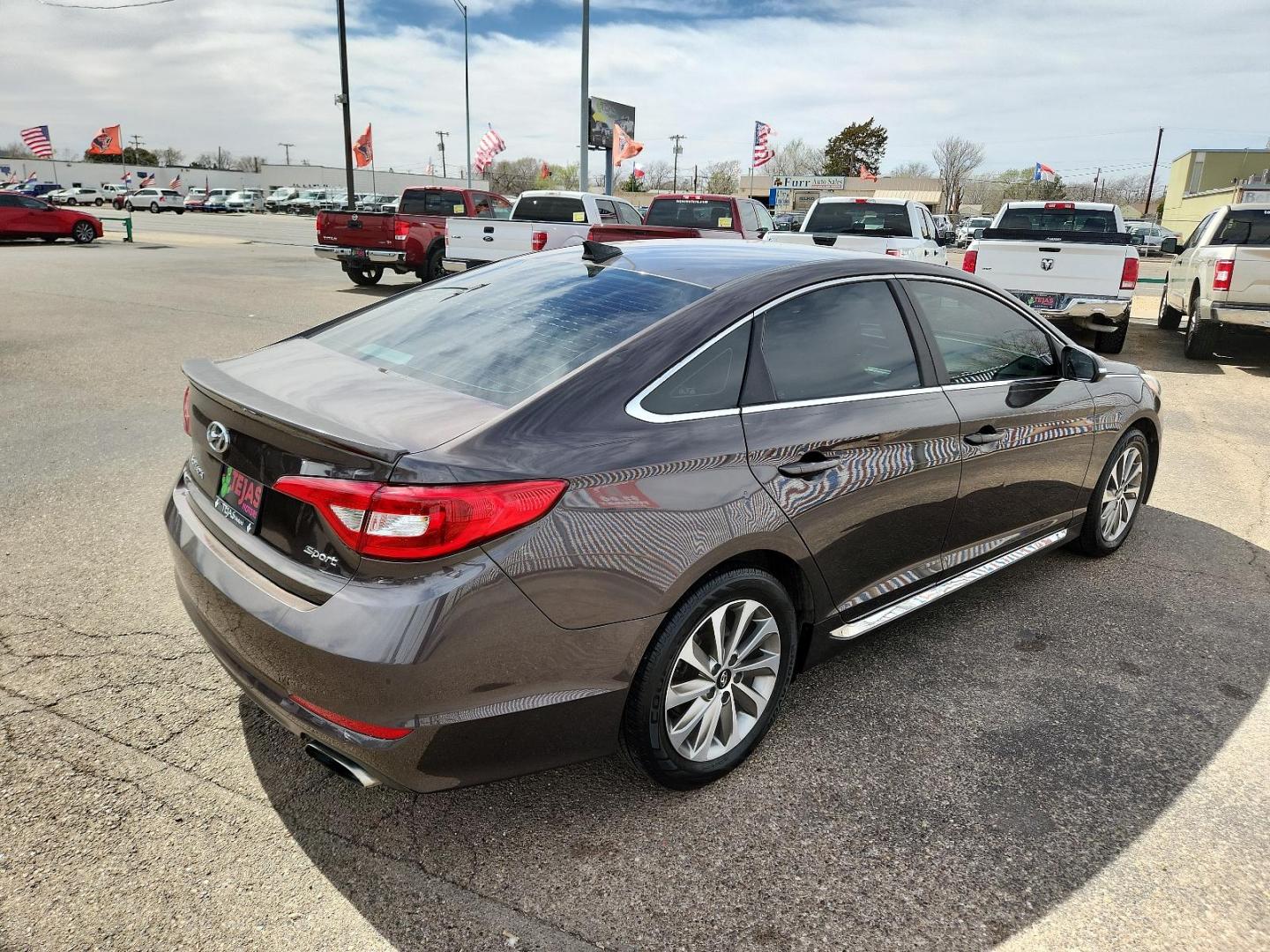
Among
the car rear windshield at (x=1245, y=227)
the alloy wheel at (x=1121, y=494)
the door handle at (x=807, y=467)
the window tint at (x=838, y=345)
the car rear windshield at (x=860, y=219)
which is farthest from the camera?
the car rear windshield at (x=860, y=219)

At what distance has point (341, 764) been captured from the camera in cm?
226

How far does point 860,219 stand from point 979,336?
9.68 m

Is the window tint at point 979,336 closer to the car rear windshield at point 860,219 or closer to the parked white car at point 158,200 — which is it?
the car rear windshield at point 860,219

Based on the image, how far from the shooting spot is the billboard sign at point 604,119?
113ft

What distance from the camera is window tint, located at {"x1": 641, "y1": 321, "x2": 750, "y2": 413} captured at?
256cm

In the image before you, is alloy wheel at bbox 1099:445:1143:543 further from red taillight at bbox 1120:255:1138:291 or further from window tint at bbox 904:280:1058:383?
red taillight at bbox 1120:255:1138:291

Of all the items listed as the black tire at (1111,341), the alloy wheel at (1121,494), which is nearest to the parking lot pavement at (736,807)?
the alloy wheel at (1121,494)

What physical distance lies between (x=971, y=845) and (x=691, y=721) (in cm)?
88

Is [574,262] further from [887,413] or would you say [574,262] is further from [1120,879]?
[1120,879]

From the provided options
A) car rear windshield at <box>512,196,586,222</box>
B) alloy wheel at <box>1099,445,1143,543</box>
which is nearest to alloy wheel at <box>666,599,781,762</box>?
alloy wheel at <box>1099,445,1143,543</box>

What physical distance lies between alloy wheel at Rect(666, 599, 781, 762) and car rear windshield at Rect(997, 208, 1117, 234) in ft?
35.6

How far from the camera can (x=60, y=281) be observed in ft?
52.1

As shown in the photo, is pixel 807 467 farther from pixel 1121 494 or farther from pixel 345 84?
pixel 345 84

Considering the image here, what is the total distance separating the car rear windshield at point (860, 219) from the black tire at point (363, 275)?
26.0ft
